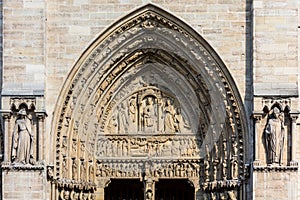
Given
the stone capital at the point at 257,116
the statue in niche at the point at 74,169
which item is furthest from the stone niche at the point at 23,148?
the stone capital at the point at 257,116

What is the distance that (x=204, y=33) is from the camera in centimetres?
1568

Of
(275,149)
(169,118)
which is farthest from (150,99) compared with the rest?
(275,149)

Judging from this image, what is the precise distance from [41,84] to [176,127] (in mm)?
2005

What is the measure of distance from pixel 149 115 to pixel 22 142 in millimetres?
1891

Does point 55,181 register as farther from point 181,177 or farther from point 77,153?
point 181,177

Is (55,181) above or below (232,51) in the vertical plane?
below

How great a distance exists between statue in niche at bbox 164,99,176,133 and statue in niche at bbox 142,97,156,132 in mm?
175

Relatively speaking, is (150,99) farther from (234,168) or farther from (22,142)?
(22,142)

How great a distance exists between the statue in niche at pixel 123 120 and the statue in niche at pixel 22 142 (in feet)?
→ 4.70

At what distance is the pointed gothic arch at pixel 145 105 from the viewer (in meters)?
15.7

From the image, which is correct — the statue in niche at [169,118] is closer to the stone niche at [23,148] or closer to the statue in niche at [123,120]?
the statue in niche at [123,120]

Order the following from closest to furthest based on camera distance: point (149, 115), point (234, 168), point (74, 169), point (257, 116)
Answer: point (257, 116) → point (234, 168) → point (74, 169) → point (149, 115)

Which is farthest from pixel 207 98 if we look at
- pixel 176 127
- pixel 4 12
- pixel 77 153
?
pixel 4 12

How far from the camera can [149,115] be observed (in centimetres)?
1628
